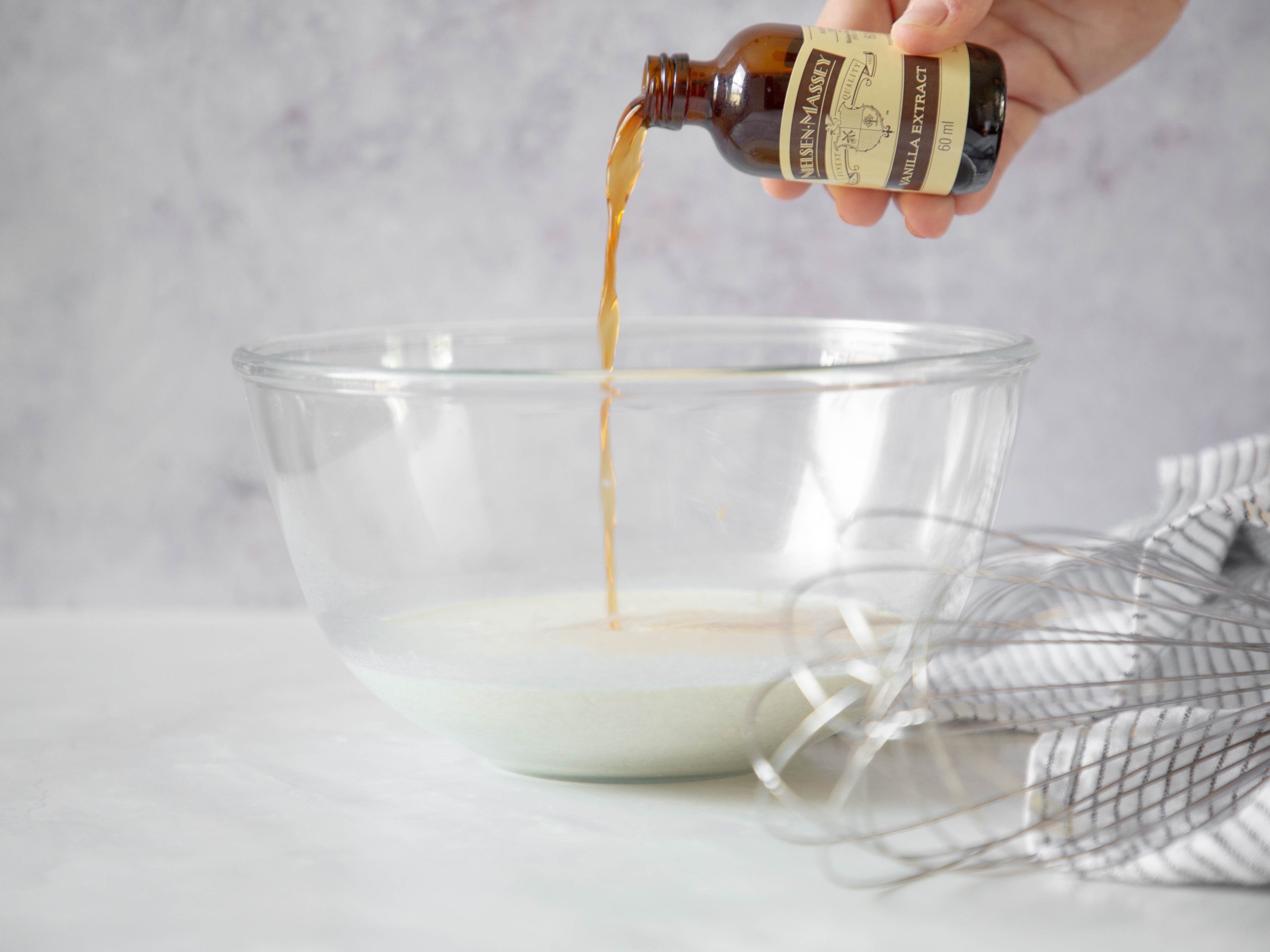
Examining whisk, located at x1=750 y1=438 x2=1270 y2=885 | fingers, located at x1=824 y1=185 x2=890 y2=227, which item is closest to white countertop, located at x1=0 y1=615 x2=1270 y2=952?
whisk, located at x1=750 y1=438 x2=1270 y2=885

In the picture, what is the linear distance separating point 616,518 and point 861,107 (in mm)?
329

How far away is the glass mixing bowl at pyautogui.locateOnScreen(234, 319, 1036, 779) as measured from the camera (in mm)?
736

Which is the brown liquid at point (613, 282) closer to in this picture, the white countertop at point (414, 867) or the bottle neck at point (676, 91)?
the bottle neck at point (676, 91)

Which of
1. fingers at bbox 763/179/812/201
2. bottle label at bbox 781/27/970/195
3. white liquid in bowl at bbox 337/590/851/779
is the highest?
bottle label at bbox 781/27/970/195

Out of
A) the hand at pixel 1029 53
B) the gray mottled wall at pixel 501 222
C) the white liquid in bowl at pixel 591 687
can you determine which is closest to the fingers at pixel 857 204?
the hand at pixel 1029 53

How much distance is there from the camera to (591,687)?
2.45 feet

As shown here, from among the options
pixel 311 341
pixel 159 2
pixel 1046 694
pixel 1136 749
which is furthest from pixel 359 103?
pixel 1136 749

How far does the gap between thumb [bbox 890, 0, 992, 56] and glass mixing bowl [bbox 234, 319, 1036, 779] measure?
0.69ft

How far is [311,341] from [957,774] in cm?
59

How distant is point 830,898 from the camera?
0.67 m

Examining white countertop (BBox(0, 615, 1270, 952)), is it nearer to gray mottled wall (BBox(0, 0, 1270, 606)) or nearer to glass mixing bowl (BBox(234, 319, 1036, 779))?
glass mixing bowl (BBox(234, 319, 1036, 779))

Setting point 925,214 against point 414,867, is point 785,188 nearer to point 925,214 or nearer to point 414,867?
point 925,214

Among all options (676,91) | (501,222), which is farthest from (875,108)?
(501,222)

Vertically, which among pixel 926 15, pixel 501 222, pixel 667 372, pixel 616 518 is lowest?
pixel 616 518
